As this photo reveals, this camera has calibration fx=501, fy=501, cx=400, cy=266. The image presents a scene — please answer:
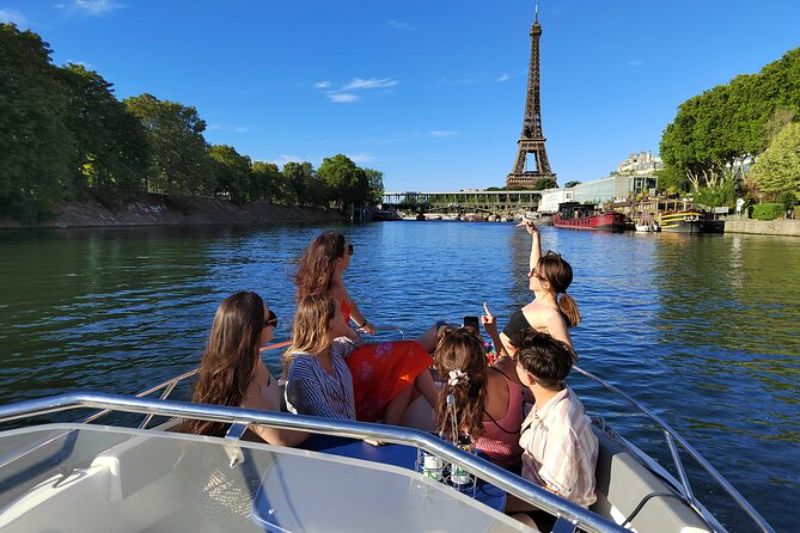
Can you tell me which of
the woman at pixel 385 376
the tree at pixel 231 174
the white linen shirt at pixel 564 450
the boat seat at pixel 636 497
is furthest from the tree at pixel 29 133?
the boat seat at pixel 636 497

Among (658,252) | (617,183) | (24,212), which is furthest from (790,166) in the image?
(24,212)

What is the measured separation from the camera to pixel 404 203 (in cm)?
19112

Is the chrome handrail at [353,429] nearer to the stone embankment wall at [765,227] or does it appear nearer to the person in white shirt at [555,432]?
the person in white shirt at [555,432]

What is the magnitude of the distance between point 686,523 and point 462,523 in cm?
143

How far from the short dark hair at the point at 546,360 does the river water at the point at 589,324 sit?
134 inches

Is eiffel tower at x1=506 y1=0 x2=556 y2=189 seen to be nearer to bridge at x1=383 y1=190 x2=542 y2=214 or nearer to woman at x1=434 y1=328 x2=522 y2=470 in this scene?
bridge at x1=383 y1=190 x2=542 y2=214

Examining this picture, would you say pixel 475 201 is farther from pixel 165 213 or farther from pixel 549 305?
pixel 549 305

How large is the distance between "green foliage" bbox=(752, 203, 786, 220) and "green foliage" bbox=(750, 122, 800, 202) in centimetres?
123

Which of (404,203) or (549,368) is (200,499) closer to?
(549,368)

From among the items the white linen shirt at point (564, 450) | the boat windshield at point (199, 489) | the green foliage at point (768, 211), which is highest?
the green foliage at point (768, 211)

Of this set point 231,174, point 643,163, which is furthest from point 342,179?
point 643,163

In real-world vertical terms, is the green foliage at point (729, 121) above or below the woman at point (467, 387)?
above

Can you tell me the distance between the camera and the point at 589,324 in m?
13.5

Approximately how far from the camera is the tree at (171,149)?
6950 centimetres
